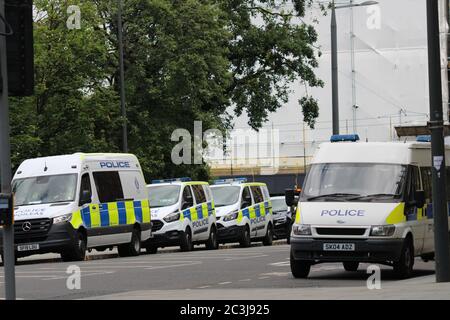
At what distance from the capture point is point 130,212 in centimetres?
3011

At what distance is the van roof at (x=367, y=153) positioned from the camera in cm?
2017

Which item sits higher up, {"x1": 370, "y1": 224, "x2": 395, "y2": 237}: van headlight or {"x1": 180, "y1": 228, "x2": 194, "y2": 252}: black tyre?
{"x1": 370, "y1": 224, "x2": 395, "y2": 237}: van headlight

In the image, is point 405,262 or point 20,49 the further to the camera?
point 405,262

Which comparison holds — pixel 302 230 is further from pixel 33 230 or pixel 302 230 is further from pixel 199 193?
pixel 199 193

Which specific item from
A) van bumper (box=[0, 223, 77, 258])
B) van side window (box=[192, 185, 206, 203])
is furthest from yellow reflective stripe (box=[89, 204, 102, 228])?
van side window (box=[192, 185, 206, 203])

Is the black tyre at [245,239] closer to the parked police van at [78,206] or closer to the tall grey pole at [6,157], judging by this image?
the parked police van at [78,206]

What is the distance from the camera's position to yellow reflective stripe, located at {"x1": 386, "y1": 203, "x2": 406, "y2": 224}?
19047 mm

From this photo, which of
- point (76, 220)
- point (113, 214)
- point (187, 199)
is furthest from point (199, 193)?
point (76, 220)

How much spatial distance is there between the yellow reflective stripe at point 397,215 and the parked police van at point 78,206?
33.0ft

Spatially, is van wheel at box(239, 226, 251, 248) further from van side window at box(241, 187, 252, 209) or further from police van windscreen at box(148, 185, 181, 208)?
police van windscreen at box(148, 185, 181, 208)

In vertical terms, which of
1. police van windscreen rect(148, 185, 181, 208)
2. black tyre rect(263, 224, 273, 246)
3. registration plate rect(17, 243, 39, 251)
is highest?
police van windscreen rect(148, 185, 181, 208)

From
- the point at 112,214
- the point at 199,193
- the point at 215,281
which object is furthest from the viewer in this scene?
the point at 199,193

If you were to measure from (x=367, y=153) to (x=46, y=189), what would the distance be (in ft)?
34.0

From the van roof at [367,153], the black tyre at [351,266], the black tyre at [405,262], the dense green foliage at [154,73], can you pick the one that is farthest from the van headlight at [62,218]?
the dense green foliage at [154,73]
